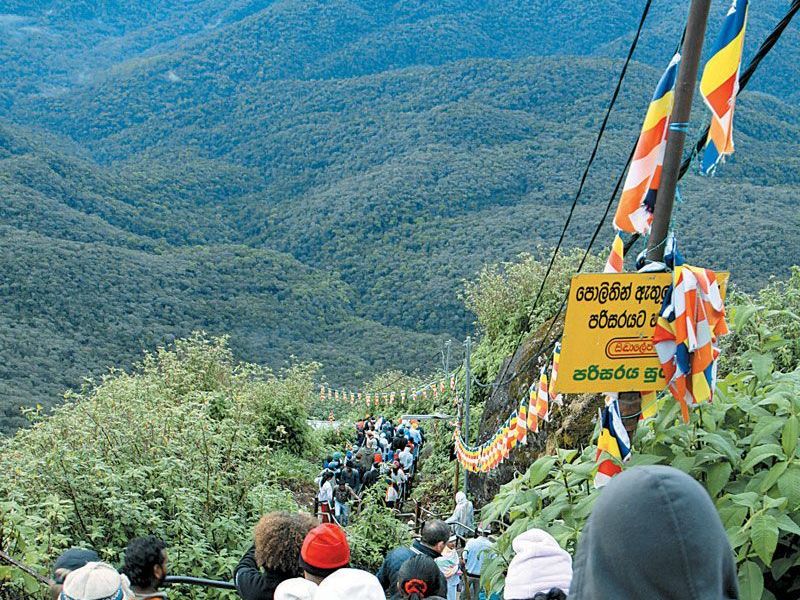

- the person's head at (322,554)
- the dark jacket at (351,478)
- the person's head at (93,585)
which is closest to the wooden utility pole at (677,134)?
the person's head at (322,554)

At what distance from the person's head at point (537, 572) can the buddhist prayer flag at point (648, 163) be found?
6.29ft

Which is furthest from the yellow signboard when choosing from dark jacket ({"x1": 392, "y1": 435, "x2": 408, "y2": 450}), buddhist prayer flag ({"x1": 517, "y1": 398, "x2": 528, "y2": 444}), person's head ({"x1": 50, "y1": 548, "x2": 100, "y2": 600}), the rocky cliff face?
dark jacket ({"x1": 392, "y1": 435, "x2": 408, "y2": 450})

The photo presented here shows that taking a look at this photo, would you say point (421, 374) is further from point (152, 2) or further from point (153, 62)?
point (152, 2)

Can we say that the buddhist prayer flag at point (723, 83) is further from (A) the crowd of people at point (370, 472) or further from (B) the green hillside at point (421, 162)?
(B) the green hillside at point (421, 162)

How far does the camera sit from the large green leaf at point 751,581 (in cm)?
295

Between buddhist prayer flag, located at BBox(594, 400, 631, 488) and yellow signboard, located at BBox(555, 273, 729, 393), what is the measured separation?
0.43 ft

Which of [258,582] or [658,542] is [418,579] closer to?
[258,582]

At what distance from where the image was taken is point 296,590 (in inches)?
136

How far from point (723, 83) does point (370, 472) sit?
434 inches

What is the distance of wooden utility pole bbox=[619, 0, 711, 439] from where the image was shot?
12.1 feet

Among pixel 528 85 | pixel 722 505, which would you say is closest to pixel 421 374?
pixel 722 505

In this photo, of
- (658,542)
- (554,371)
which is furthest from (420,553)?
(554,371)

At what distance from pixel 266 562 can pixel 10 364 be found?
3969 centimetres

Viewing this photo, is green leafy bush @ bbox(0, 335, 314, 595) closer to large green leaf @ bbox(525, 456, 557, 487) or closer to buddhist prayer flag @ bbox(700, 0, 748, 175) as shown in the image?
large green leaf @ bbox(525, 456, 557, 487)
